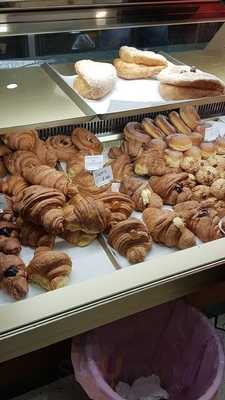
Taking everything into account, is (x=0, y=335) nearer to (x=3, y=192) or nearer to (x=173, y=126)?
(x=3, y=192)

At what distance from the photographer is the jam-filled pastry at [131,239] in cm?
108

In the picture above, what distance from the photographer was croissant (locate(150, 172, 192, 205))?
1290mm

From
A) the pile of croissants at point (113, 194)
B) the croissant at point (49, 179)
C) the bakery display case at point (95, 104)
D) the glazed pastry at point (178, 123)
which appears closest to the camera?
the bakery display case at point (95, 104)

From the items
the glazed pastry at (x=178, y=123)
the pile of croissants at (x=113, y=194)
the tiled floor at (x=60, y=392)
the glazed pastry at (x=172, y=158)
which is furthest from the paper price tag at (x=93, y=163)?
the tiled floor at (x=60, y=392)

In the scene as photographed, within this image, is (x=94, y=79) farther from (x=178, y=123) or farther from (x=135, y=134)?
(x=178, y=123)

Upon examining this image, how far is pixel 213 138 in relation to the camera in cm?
156

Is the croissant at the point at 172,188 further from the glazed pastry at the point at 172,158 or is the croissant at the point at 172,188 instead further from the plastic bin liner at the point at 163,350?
the plastic bin liner at the point at 163,350

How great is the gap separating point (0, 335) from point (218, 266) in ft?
1.79

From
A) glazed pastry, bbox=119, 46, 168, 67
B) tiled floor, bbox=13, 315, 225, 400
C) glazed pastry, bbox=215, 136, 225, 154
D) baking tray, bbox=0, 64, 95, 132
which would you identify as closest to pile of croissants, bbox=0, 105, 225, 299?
glazed pastry, bbox=215, 136, 225, 154

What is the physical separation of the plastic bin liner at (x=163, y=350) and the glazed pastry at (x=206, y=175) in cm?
41

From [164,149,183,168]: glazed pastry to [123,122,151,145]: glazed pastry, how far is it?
0.09m

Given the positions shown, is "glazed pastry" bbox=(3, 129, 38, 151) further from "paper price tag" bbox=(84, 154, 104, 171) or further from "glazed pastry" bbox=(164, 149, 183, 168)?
"glazed pastry" bbox=(164, 149, 183, 168)

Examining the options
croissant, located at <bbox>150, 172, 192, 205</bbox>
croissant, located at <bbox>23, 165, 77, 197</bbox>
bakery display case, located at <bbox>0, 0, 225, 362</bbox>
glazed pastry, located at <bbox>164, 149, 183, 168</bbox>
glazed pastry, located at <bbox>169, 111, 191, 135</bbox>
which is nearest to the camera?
bakery display case, located at <bbox>0, 0, 225, 362</bbox>

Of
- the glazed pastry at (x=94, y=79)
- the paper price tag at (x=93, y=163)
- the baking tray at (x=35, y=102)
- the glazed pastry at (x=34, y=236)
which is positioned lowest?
the glazed pastry at (x=34, y=236)
